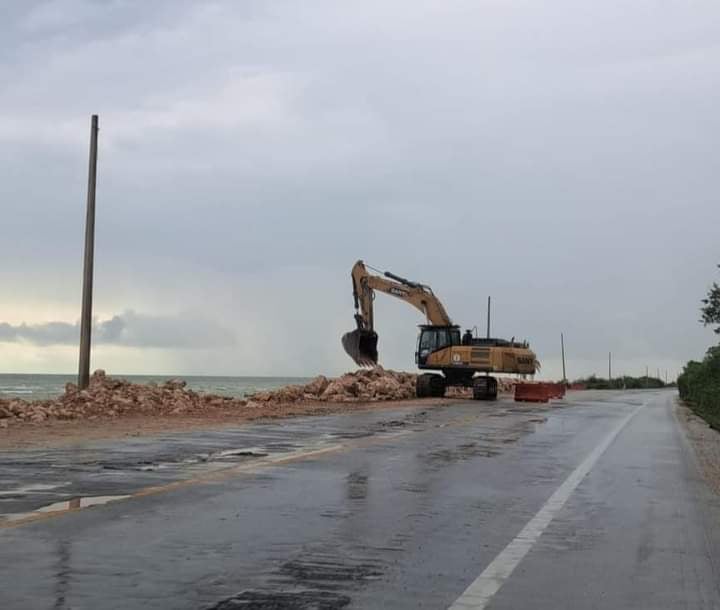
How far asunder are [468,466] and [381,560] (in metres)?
7.50

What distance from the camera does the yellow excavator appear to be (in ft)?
140

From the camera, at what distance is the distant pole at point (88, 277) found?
29.4 metres

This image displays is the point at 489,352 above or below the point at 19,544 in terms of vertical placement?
above

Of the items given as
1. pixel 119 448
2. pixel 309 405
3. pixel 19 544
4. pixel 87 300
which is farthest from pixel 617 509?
pixel 309 405

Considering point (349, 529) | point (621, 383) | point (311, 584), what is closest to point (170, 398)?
point (349, 529)

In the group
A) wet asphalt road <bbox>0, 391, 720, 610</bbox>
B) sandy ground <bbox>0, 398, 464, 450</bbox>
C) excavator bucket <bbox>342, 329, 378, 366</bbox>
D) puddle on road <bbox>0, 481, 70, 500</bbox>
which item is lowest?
wet asphalt road <bbox>0, 391, 720, 610</bbox>

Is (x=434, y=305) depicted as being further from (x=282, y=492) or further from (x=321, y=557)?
(x=321, y=557)

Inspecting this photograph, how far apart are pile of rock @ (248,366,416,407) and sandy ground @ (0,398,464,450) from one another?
8531mm

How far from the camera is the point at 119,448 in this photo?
16.8 metres

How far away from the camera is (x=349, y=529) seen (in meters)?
9.18

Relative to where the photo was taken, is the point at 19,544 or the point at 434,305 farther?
the point at 434,305

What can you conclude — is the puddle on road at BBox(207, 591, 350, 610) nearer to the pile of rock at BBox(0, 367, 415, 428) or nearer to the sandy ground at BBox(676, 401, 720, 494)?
the sandy ground at BBox(676, 401, 720, 494)

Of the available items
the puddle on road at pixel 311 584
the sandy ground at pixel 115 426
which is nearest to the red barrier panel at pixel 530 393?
the sandy ground at pixel 115 426

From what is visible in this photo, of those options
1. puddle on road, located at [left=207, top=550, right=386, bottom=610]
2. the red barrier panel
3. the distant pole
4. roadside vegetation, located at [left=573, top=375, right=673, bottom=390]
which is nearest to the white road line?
puddle on road, located at [left=207, top=550, right=386, bottom=610]
